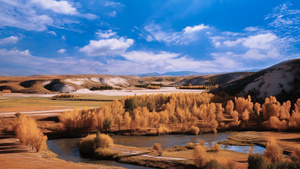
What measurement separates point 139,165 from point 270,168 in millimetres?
17863

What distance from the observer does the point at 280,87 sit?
91.7 meters

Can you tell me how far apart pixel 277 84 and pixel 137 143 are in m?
72.6

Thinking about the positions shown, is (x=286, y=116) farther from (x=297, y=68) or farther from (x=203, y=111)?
(x=297, y=68)

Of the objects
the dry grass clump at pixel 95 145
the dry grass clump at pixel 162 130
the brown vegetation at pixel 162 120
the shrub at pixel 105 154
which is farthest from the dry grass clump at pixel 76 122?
the shrub at pixel 105 154

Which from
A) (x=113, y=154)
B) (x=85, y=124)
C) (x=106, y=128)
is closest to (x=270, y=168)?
(x=113, y=154)

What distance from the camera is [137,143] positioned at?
158 feet

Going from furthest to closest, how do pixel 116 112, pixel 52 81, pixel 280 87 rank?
pixel 52 81
pixel 280 87
pixel 116 112

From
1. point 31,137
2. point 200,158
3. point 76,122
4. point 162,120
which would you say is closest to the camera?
point 200,158

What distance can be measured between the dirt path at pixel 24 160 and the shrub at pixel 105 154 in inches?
254

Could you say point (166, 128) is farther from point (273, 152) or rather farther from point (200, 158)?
point (273, 152)

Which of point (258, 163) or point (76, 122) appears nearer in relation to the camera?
point (258, 163)

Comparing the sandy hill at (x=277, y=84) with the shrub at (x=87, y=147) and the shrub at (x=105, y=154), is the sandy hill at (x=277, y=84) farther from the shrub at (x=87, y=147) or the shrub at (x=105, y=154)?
the shrub at (x=87, y=147)

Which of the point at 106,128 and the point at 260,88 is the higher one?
the point at 260,88

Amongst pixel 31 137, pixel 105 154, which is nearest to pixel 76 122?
pixel 31 137
